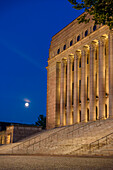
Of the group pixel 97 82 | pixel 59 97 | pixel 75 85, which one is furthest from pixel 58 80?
pixel 97 82

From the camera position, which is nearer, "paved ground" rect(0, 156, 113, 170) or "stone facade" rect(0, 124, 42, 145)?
"paved ground" rect(0, 156, 113, 170)

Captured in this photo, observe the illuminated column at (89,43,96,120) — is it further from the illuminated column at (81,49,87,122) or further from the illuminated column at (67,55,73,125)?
the illuminated column at (67,55,73,125)

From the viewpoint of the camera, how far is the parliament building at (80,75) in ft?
146

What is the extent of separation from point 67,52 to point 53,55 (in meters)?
6.48

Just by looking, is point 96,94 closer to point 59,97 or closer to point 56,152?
point 59,97

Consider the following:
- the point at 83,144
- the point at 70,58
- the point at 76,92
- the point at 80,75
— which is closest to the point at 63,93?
the point at 76,92

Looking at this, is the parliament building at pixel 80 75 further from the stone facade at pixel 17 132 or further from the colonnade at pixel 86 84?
the stone facade at pixel 17 132

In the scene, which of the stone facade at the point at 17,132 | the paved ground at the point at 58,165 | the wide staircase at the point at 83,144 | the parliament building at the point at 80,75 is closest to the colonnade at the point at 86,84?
the parliament building at the point at 80,75

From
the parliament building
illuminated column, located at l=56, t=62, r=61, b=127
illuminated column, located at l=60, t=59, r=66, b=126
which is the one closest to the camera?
the parliament building

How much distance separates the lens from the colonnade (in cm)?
4403

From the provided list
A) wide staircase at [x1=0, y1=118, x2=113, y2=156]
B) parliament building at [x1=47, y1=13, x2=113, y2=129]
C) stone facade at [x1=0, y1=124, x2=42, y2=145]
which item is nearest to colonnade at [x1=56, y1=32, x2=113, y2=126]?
parliament building at [x1=47, y1=13, x2=113, y2=129]

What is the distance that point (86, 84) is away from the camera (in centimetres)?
4941

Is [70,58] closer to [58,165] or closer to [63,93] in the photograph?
[63,93]

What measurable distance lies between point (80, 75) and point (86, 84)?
13.6 ft
